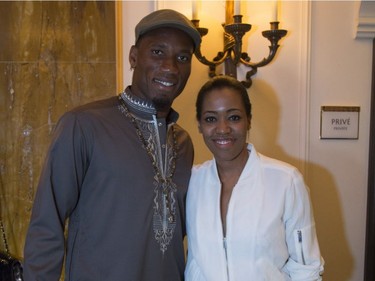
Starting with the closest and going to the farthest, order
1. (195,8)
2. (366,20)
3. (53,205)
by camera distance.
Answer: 1. (53,205)
2. (195,8)
3. (366,20)

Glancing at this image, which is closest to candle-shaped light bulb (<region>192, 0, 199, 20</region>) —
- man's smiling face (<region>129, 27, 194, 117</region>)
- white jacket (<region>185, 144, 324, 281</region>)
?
man's smiling face (<region>129, 27, 194, 117</region>)

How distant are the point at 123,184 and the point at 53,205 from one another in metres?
0.20

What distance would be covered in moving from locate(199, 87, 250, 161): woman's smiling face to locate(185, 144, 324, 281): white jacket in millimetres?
92

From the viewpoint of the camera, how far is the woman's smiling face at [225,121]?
1.23 m

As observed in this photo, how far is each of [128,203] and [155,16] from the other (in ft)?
1.90

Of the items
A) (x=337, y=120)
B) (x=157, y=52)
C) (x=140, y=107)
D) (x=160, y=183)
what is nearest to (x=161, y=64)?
(x=157, y=52)

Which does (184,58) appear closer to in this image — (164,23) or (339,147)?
(164,23)

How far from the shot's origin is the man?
3.52 ft

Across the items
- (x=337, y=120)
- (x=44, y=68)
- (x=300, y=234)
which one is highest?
(x=44, y=68)

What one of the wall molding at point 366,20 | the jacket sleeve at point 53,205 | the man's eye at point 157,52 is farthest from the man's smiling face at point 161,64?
the wall molding at point 366,20

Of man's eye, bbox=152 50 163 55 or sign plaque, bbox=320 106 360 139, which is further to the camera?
sign plaque, bbox=320 106 360 139

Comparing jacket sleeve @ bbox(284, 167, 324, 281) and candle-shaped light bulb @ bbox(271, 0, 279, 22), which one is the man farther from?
candle-shaped light bulb @ bbox(271, 0, 279, 22)

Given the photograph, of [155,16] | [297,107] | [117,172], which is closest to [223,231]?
[117,172]

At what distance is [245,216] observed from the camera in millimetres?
1210
